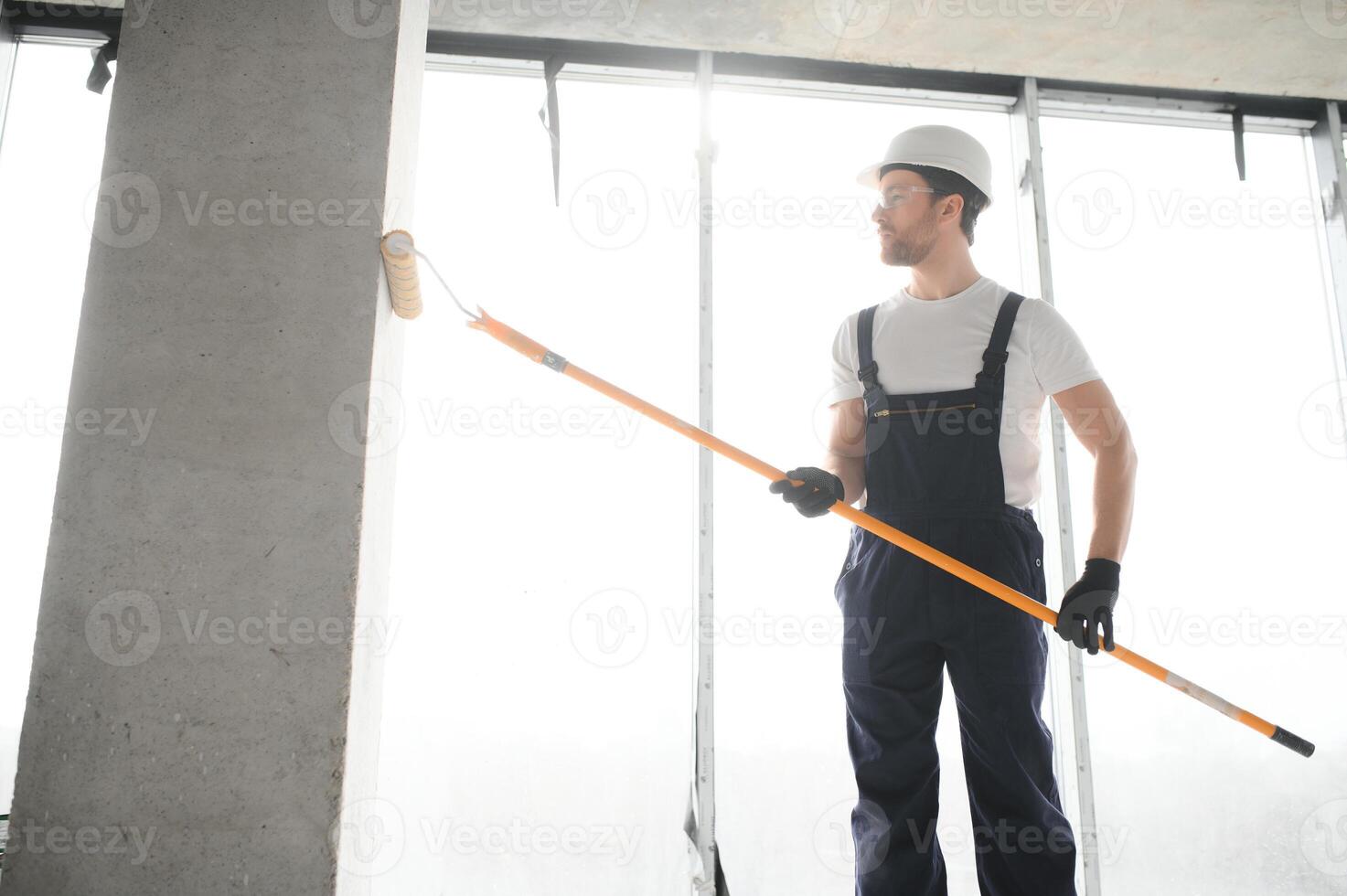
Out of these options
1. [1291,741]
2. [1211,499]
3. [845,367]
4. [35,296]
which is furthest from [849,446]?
[35,296]

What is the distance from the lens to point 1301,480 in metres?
2.34

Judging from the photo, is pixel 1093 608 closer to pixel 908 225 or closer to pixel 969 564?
pixel 969 564

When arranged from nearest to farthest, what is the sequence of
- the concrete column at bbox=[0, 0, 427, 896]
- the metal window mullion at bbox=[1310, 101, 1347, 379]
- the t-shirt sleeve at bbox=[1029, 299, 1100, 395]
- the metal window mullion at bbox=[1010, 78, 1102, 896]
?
the concrete column at bbox=[0, 0, 427, 896], the t-shirt sleeve at bbox=[1029, 299, 1100, 395], the metal window mullion at bbox=[1010, 78, 1102, 896], the metal window mullion at bbox=[1310, 101, 1347, 379]

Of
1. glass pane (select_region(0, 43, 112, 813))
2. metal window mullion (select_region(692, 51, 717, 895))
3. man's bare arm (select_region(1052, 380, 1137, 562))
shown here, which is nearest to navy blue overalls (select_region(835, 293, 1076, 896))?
man's bare arm (select_region(1052, 380, 1137, 562))

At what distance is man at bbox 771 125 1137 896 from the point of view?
1337mm

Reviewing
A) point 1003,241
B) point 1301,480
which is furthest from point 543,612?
point 1301,480

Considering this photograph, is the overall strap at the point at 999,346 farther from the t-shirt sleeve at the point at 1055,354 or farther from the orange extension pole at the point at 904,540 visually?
the orange extension pole at the point at 904,540

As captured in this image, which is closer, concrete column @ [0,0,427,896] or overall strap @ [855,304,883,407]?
concrete column @ [0,0,427,896]

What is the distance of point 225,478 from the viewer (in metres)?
1.30

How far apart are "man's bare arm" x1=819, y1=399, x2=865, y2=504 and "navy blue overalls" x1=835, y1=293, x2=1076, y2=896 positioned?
12 centimetres

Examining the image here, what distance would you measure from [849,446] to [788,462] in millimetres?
534

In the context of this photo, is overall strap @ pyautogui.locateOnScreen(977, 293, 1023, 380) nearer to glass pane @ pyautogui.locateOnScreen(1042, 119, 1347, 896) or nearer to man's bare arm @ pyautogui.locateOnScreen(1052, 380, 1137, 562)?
man's bare arm @ pyautogui.locateOnScreen(1052, 380, 1137, 562)

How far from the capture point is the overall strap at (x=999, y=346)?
1.46 m

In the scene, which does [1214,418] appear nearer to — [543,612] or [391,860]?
[543,612]
